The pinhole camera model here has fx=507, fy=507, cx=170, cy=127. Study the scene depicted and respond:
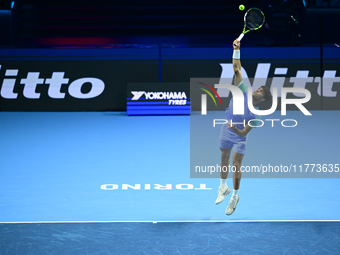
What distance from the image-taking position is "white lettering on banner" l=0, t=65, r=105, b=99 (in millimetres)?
12391

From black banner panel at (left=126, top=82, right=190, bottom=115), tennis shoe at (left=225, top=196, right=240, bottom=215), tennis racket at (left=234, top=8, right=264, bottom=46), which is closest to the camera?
tennis racket at (left=234, top=8, right=264, bottom=46)

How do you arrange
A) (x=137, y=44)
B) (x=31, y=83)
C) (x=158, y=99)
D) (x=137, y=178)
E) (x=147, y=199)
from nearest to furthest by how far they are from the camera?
(x=147, y=199) < (x=137, y=178) < (x=158, y=99) < (x=31, y=83) < (x=137, y=44)

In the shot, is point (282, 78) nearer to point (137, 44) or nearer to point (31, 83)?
point (137, 44)

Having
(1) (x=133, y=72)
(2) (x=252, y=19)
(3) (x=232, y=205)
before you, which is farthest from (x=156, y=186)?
(1) (x=133, y=72)

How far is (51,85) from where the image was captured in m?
12.4

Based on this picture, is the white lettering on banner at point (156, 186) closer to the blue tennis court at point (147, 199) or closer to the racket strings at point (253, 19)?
the blue tennis court at point (147, 199)

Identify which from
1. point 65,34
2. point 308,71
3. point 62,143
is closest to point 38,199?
point 62,143

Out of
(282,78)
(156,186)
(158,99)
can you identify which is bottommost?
(158,99)

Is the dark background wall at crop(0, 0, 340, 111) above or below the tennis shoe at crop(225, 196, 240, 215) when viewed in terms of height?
below

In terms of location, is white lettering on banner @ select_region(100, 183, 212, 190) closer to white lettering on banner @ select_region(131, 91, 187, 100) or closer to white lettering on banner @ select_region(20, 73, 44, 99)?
white lettering on banner @ select_region(131, 91, 187, 100)

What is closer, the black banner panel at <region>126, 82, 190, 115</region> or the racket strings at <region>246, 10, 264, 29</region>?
the racket strings at <region>246, 10, 264, 29</region>

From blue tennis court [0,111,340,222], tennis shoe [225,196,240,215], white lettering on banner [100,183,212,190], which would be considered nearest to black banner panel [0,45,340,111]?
blue tennis court [0,111,340,222]

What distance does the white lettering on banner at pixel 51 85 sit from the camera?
12.4m

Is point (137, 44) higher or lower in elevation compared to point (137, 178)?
lower
